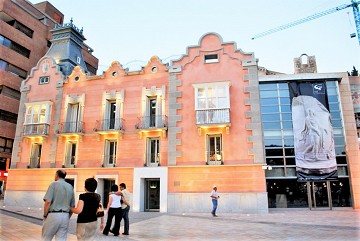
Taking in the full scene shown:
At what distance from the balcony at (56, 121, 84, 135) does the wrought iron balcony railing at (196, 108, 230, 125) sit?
9.16m

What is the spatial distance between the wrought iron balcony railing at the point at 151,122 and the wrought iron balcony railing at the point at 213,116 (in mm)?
2584

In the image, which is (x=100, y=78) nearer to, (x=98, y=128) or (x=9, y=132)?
(x=98, y=128)

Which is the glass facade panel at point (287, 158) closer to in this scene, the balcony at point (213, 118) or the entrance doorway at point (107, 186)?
the balcony at point (213, 118)

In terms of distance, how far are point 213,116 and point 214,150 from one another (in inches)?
91.0

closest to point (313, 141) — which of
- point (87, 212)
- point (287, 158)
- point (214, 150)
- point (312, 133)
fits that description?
point (312, 133)

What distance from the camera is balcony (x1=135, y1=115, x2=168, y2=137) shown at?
19953 mm

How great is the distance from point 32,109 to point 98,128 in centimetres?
662

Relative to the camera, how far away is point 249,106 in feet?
62.5

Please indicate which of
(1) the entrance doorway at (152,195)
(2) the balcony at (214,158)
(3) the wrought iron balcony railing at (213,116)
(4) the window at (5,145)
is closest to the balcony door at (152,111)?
(3) the wrought iron balcony railing at (213,116)

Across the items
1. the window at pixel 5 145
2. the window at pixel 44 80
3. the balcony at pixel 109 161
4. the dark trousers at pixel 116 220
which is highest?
the window at pixel 44 80

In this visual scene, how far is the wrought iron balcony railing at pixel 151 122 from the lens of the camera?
2020 cm

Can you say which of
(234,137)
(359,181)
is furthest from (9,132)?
(359,181)

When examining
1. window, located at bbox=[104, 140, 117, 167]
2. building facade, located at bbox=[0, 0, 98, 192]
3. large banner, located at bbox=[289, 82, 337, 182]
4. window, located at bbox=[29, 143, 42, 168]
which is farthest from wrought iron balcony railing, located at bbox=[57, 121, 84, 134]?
large banner, located at bbox=[289, 82, 337, 182]

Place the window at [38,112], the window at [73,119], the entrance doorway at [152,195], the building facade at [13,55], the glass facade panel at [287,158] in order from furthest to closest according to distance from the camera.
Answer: the building facade at [13,55] < the window at [38,112] < the window at [73,119] < the glass facade panel at [287,158] < the entrance doorway at [152,195]
